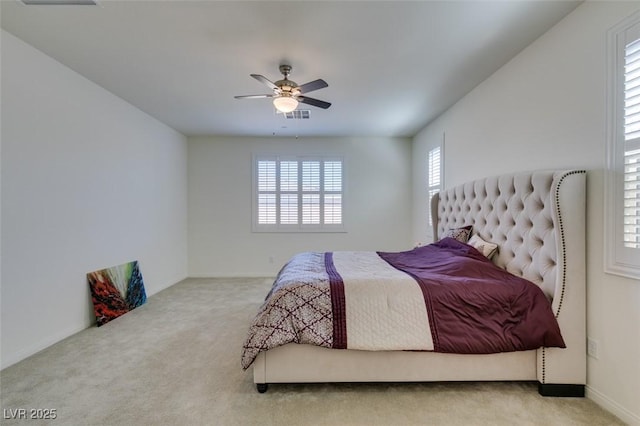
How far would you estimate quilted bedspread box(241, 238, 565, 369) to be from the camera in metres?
1.87

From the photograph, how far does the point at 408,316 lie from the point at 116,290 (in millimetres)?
3340

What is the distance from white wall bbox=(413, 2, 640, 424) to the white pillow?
0.69 m

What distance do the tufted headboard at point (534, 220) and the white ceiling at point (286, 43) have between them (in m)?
1.12

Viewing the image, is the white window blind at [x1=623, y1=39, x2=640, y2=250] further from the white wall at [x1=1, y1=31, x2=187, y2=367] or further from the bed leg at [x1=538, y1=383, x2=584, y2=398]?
the white wall at [x1=1, y1=31, x2=187, y2=367]

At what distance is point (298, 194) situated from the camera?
5.47 metres

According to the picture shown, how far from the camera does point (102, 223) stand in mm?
3322

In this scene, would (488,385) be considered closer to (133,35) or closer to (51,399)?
(51,399)

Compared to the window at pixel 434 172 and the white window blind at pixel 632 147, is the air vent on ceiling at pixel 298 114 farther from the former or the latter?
the white window blind at pixel 632 147

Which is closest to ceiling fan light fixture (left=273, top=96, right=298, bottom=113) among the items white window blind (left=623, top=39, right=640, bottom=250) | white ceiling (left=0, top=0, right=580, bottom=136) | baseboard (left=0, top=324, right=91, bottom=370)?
white ceiling (left=0, top=0, right=580, bottom=136)

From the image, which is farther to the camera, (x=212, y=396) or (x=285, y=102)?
(x=285, y=102)

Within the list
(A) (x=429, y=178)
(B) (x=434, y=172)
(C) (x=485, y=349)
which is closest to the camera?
(C) (x=485, y=349)

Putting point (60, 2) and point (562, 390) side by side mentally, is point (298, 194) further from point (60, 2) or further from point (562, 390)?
point (562, 390)

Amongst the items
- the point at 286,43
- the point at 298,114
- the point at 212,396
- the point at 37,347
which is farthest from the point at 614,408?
the point at 37,347

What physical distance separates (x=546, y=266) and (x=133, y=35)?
11.4 feet
